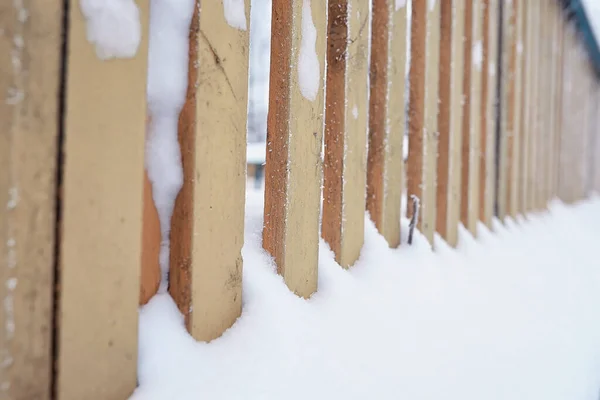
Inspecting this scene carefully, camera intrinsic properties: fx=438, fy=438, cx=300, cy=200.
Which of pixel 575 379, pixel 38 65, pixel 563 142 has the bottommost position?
pixel 575 379

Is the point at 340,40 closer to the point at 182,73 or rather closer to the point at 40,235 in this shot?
the point at 182,73

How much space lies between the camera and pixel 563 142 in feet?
12.2

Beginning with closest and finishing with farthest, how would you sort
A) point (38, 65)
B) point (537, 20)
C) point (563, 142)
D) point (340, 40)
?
point (38, 65)
point (340, 40)
point (537, 20)
point (563, 142)

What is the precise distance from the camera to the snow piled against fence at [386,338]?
57 centimetres

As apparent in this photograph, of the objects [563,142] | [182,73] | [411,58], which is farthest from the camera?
[563,142]

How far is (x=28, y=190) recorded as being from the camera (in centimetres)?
42

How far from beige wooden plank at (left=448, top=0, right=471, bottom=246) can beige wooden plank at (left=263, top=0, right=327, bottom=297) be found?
82cm

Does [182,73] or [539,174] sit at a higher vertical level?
[182,73]

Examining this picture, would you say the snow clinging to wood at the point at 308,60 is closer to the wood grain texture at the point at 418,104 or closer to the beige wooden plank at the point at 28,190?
the beige wooden plank at the point at 28,190

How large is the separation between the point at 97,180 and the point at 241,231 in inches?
9.7

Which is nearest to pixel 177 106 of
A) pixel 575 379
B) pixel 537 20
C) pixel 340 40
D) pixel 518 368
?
pixel 340 40

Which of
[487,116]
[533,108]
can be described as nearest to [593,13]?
[533,108]

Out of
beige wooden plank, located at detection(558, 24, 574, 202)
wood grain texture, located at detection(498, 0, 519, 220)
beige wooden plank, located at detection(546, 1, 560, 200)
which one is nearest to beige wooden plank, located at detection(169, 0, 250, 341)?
wood grain texture, located at detection(498, 0, 519, 220)

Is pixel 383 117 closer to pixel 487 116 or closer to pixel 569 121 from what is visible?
pixel 487 116
